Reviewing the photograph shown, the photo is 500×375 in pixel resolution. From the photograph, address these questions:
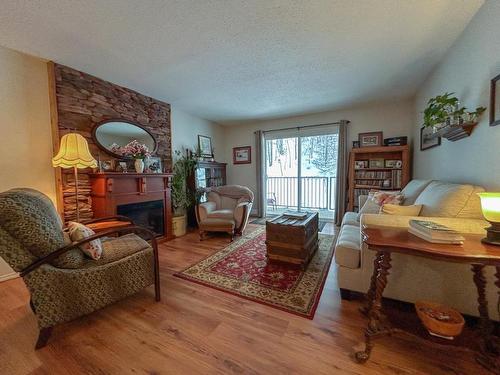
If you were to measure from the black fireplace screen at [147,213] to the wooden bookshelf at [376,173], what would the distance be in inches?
133

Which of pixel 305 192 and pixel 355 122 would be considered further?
pixel 305 192

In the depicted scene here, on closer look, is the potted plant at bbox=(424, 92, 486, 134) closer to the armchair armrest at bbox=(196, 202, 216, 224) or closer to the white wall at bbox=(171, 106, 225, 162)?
the armchair armrest at bbox=(196, 202, 216, 224)

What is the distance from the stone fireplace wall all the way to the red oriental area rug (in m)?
1.63

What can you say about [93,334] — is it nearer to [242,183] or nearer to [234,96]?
[234,96]

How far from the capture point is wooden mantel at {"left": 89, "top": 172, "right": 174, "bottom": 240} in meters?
2.54

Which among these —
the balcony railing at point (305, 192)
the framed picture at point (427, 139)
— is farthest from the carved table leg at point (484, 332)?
the balcony railing at point (305, 192)

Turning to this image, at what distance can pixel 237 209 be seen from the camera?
3.33 meters

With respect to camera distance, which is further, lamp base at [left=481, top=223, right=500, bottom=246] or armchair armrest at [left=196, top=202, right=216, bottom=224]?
armchair armrest at [left=196, top=202, right=216, bottom=224]

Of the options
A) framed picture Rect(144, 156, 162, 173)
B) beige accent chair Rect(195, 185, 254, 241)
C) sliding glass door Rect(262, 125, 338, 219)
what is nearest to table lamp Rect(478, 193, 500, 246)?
beige accent chair Rect(195, 185, 254, 241)

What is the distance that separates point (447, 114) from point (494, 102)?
513 millimetres

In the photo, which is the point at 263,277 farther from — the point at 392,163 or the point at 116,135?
the point at 392,163

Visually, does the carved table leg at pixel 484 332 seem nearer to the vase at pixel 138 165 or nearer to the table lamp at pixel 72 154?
the table lamp at pixel 72 154

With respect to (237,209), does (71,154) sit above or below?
above

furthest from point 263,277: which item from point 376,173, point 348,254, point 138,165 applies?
point 376,173
